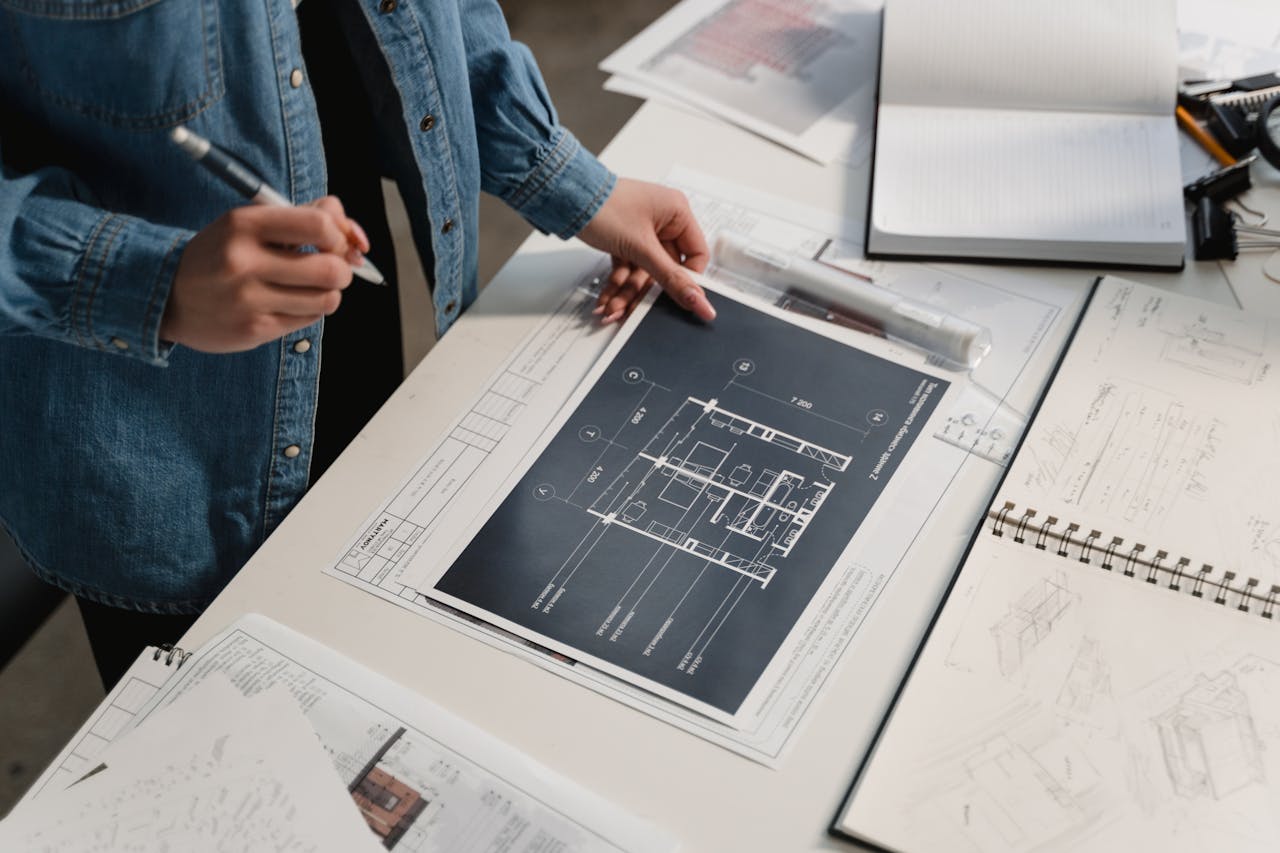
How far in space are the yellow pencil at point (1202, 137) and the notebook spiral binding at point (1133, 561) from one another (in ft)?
1.59

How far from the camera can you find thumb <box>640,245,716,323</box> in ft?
3.34

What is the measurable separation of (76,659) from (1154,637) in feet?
5.30

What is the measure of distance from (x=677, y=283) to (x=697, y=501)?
0.70 feet

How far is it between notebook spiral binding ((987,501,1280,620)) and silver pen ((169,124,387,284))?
483mm

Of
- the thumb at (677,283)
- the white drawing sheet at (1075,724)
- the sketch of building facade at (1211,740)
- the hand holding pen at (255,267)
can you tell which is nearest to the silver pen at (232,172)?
the hand holding pen at (255,267)

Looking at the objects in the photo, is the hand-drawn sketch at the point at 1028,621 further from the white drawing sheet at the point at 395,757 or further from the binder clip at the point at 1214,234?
the binder clip at the point at 1214,234

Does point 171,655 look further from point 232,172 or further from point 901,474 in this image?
point 901,474

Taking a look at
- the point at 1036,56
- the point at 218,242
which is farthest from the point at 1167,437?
the point at 218,242

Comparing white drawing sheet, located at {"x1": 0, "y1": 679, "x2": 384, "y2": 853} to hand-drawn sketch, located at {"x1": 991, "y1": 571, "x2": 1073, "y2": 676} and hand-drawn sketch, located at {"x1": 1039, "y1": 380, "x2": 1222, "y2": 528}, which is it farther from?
hand-drawn sketch, located at {"x1": 1039, "y1": 380, "x2": 1222, "y2": 528}

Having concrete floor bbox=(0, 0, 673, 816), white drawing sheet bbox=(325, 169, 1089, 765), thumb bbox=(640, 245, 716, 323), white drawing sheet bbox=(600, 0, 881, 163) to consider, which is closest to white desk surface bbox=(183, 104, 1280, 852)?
white drawing sheet bbox=(325, 169, 1089, 765)

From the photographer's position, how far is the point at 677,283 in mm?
1021

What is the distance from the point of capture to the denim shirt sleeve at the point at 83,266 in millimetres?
764

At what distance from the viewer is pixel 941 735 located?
0.77 m

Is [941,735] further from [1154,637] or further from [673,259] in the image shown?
[673,259]
